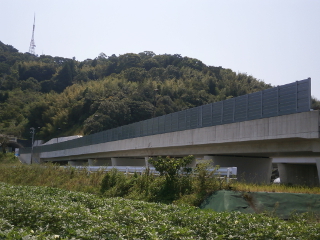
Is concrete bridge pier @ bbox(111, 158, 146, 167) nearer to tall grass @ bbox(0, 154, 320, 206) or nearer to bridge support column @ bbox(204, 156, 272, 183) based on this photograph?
tall grass @ bbox(0, 154, 320, 206)

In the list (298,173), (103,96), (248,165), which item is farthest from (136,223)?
(103,96)

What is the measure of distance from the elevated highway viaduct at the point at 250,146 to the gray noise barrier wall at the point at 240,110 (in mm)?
416

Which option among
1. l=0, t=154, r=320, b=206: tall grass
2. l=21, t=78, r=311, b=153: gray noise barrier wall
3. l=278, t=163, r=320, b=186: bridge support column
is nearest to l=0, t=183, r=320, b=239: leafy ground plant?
l=0, t=154, r=320, b=206: tall grass

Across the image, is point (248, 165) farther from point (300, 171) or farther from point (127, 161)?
point (127, 161)

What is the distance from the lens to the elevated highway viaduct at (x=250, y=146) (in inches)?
828

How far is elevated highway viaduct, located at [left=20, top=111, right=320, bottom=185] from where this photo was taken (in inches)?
828

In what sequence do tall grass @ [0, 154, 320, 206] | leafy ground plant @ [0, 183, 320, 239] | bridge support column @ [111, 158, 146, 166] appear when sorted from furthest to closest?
bridge support column @ [111, 158, 146, 166]
tall grass @ [0, 154, 320, 206]
leafy ground plant @ [0, 183, 320, 239]

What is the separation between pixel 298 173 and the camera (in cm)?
3562

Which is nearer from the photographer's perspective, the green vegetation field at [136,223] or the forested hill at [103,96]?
the green vegetation field at [136,223]

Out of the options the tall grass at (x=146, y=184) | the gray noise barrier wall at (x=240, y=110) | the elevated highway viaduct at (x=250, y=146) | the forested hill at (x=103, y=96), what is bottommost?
the tall grass at (x=146, y=184)

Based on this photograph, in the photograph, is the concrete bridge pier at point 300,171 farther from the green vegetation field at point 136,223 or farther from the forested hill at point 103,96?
the forested hill at point 103,96

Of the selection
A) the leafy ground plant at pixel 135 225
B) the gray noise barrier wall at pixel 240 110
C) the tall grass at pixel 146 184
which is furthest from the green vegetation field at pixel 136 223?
the gray noise barrier wall at pixel 240 110

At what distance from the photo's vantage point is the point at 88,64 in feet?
607

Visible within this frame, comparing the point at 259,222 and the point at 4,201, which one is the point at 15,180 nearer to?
the point at 4,201
